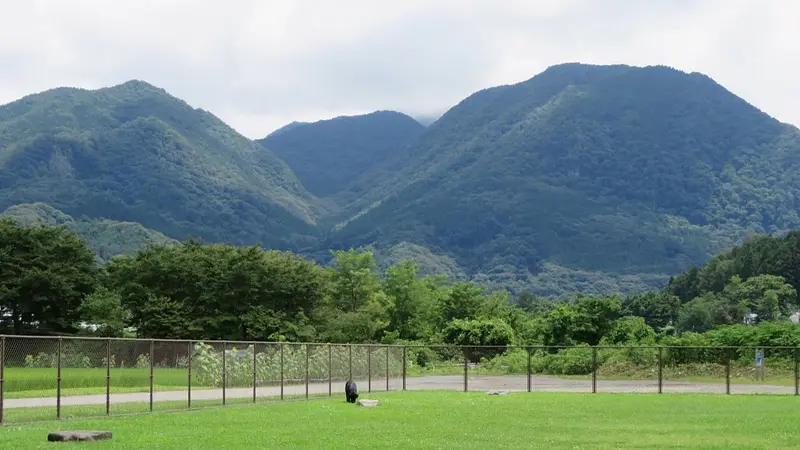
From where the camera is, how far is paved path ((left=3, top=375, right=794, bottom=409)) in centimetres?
3219

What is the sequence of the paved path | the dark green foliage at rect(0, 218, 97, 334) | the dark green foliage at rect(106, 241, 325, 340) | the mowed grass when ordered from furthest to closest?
the dark green foliage at rect(106, 241, 325, 340) < the dark green foliage at rect(0, 218, 97, 334) < the paved path < the mowed grass

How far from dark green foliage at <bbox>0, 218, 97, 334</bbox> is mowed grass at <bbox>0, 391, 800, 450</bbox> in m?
43.5

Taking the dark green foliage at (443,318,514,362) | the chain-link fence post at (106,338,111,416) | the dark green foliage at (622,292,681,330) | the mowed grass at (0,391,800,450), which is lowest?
the dark green foliage at (622,292,681,330)

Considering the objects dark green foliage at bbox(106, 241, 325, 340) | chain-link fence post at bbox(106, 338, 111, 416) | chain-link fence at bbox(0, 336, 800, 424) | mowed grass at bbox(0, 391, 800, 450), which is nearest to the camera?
mowed grass at bbox(0, 391, 800, 450)

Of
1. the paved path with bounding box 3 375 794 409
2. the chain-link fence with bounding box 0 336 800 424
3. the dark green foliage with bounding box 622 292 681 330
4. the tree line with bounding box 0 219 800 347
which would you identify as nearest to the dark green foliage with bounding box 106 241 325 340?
the tree line with bounding box 0 219 800 347

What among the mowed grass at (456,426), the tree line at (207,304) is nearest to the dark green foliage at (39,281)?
the tree line at (207,304)

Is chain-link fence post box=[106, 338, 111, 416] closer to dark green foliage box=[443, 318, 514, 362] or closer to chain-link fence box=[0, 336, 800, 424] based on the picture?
chain-link fence box=[0, 336, 800, 424]

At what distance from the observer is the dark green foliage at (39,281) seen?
237 ft

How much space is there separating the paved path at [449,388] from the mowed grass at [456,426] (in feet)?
13.4

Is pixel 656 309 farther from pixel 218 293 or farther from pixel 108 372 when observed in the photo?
pixel 108 372

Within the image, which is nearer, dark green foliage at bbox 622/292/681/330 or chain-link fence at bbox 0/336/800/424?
chain-link fence at bbox 0/336/800/424

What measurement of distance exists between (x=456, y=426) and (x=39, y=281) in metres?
55.1

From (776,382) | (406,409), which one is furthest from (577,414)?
(776,382)

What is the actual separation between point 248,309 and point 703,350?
118 feet
